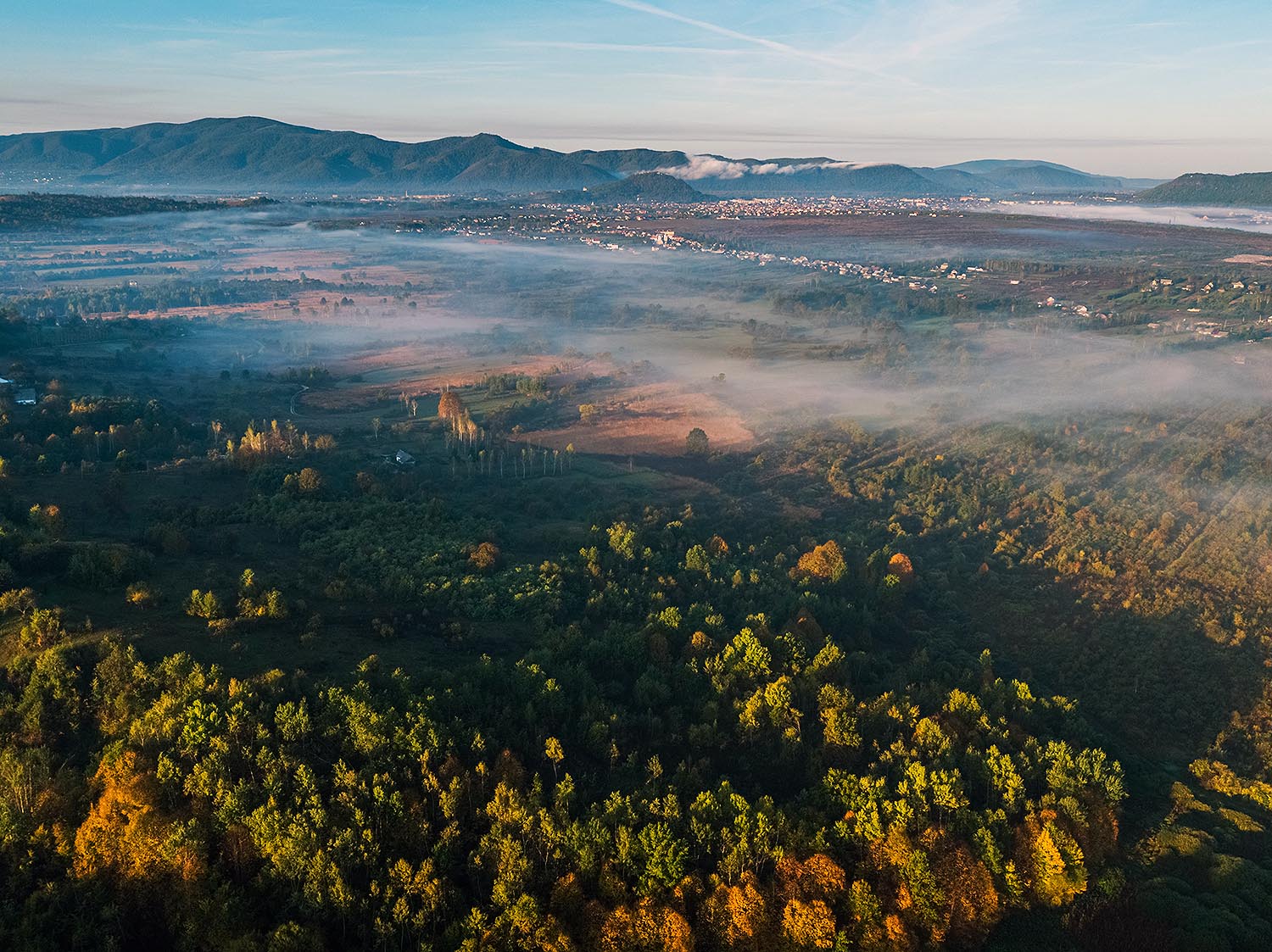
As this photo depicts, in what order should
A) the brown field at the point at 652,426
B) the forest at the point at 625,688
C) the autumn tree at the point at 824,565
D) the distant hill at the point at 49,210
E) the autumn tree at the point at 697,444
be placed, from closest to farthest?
the forest at the point at 625,688 < the autumn tree at the point at 824,565 < the autumn tree at the point at 697,444 < the brown field at the point at 652,426 < the distant hill at the point at 49,210

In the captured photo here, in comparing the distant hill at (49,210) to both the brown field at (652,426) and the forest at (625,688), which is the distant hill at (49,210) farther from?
the brown field at (652,426)

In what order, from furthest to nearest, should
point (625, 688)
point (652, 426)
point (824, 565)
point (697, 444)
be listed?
1. point (652, 426)
2. point (697, 444)
3. point (824, 565)
4. point (625, 688)

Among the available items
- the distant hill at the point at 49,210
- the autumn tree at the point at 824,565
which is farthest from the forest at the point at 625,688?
the distant hill at the point at 49,210

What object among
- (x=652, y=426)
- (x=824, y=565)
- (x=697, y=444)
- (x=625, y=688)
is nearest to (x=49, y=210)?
(x=652, y=426)

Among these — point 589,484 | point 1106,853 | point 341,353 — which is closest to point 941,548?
point 589,484

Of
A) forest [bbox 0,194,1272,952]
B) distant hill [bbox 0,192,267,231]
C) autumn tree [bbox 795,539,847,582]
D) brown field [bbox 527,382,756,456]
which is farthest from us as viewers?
distant hill [bbox 0,192,267,231]

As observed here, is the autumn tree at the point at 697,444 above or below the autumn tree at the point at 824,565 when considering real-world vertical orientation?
below

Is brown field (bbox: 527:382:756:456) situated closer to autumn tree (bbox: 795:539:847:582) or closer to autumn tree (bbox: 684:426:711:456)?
autumn tree (bbox: 684:426:711:456)

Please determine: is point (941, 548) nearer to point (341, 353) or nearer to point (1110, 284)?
point (341, 353)

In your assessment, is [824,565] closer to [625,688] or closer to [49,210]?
[625,688]

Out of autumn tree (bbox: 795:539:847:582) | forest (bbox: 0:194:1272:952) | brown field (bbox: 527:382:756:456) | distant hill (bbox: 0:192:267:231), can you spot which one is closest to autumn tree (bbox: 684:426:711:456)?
brown field (bbox: 527:382:756:456)

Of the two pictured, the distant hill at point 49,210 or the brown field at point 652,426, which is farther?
the distant hill at point 49,210

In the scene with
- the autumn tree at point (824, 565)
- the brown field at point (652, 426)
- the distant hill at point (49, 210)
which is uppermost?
the distant hill at point (49, 210)
